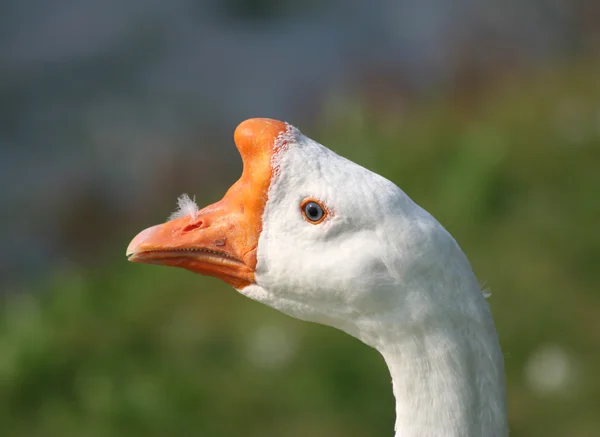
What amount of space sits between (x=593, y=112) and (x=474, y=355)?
5.19 metres

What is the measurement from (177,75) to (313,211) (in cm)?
758

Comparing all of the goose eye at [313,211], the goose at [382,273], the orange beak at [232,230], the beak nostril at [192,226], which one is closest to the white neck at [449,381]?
the goose at [382,273]

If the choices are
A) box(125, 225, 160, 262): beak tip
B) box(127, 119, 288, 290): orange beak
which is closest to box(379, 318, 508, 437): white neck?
box(127, 119, 288, 290): orange beak

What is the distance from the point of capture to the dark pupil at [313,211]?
2488mm

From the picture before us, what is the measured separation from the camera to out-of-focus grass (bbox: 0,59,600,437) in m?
5.39

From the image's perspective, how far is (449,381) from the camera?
8.04ft

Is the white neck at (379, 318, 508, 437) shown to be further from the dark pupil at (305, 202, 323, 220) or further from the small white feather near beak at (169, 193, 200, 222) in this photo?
the small white feather near beak at (169, 193, 200, 222)

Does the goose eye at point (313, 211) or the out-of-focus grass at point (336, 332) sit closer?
the goose eye at point (313, 211)

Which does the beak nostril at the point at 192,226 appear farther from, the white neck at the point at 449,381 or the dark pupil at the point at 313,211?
the white neck at the point at 449,381

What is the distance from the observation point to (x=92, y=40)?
1005 centimetres

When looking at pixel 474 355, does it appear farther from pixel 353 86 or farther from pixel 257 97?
pixel 257 97

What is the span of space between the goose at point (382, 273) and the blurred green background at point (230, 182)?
283 cm

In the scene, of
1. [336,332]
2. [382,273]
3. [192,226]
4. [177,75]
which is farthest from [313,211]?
[177,75]

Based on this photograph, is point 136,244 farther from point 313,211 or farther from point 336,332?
point 336,332
